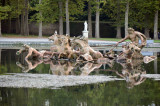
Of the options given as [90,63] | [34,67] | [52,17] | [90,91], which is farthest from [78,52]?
[52,17]

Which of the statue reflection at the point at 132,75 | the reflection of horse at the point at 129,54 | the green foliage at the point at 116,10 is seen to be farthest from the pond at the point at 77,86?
the green foliage at the point at 116,10

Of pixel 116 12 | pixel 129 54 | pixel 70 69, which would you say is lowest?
pixel 70 69

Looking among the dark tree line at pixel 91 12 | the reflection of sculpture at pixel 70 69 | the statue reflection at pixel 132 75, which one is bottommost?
the reflection of sculpture at pixel 70 69

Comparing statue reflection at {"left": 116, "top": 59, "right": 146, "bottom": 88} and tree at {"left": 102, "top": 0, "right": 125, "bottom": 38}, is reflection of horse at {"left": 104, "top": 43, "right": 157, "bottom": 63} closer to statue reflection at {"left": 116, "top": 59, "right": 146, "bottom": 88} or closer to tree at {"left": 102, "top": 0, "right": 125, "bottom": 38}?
statue reflection at {"left": 116, "top": 59, "right": 146, "bottom": 88}

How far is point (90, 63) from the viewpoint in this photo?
19547 mm

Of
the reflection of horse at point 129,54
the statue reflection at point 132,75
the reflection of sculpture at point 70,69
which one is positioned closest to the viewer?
the statue reflection at point 132,75

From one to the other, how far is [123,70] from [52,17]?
34.1 metres

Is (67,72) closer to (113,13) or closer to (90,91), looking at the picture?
(90,91)

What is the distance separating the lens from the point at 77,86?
478 inches

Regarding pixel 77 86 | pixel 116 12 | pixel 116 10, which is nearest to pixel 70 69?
pixel 77 86

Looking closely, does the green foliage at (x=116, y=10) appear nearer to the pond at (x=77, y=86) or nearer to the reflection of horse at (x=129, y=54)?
the reflection of horse at (x=129, y=54)

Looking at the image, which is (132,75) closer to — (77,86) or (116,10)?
(77,86)

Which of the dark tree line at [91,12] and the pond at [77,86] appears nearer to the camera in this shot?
the pond at [77,86]

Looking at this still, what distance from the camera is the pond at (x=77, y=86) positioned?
9.80 metres
